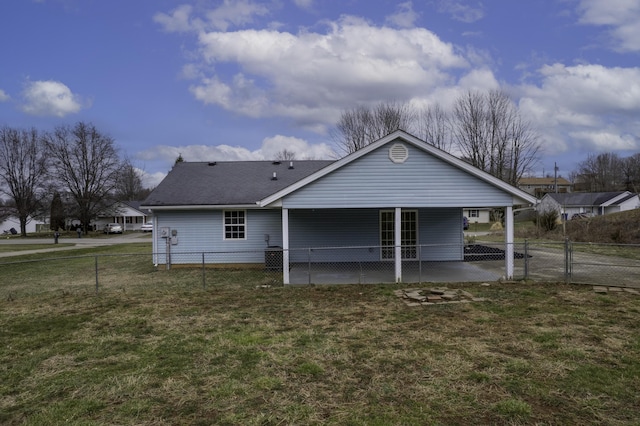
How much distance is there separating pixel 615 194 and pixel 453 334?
6521 centimetres

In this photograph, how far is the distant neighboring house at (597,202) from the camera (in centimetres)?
5725

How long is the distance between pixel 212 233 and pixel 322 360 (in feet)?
37.3

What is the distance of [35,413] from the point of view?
13.9 feet

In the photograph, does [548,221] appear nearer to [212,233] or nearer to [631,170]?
[212,233]

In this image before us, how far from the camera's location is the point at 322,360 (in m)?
5.63

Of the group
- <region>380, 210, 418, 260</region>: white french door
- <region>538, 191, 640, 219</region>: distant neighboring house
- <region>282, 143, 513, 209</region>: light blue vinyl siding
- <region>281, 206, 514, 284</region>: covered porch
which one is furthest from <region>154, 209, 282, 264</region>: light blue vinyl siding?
<region>538, 191, 640, 219</region>: distant neighboring house

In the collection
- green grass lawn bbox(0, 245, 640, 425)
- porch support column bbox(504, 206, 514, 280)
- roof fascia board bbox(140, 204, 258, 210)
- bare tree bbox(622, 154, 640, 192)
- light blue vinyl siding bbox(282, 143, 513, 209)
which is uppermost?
bare tree bbox(622, 154, 640, 192)

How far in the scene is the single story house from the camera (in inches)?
468

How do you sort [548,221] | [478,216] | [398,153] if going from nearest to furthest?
[398,153] → [548,221] → [478,216]

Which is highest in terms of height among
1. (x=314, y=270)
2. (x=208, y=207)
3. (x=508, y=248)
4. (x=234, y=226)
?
(x=208, y=207)

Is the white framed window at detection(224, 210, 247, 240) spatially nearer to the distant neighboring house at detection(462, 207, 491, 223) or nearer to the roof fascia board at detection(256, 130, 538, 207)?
the roof fascia board at detection(256, 130, 538, 207)

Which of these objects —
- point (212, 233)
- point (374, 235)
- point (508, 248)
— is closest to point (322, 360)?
point (508, 248)

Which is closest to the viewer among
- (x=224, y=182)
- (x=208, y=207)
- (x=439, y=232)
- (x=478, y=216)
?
(x=208, y=207)

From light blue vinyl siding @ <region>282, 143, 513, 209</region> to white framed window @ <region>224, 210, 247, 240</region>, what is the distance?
202 inches
